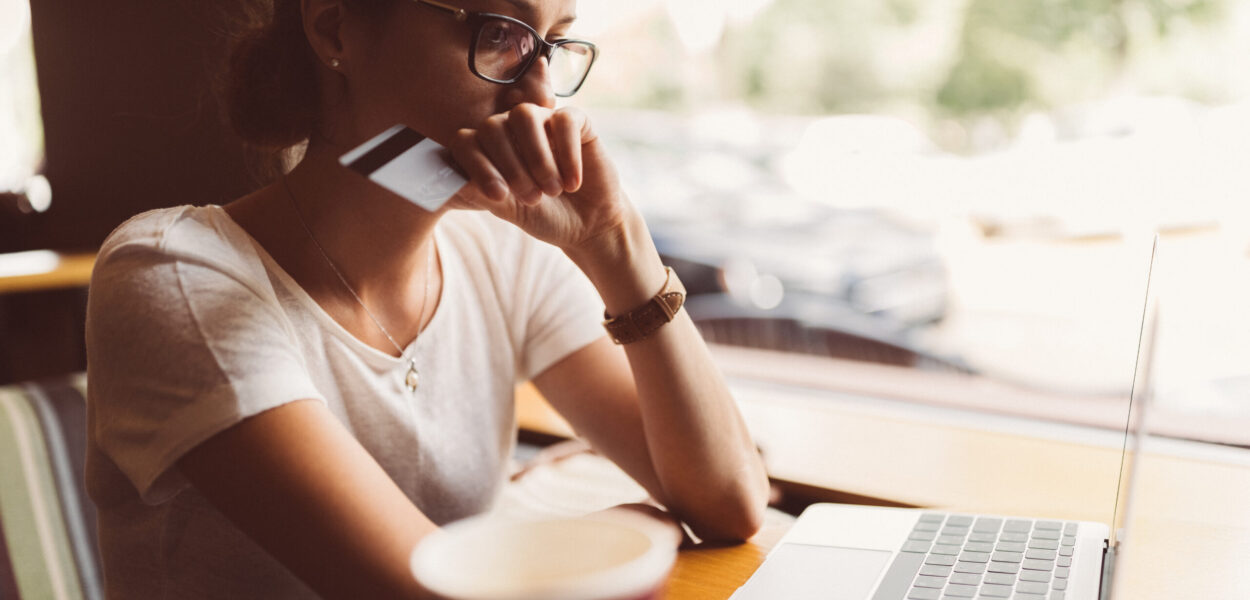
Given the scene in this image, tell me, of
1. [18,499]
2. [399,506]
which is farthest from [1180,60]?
[18,499]

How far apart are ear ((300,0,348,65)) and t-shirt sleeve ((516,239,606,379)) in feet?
1.09

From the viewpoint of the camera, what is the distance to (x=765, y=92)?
2.35 m

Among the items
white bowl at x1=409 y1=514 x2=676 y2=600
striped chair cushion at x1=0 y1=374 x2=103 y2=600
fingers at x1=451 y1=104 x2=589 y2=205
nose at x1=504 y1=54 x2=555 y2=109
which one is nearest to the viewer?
white bowl at x1=409 y1=514 x2=676 y2=600

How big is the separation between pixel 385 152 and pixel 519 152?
0.64ft

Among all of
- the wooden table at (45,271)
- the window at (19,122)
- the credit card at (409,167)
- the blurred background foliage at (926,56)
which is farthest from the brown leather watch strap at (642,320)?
the window at (19,122)

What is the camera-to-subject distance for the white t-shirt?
75 cm

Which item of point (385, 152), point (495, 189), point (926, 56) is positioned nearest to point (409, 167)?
point (385, 152)

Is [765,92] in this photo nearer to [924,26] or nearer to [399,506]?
[924,26]

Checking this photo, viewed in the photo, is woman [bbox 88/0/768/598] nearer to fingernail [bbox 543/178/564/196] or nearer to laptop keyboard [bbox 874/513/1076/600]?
fingernail [bbox 543/178/564/196]

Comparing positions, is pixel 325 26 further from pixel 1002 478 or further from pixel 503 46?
pixel 1002 478

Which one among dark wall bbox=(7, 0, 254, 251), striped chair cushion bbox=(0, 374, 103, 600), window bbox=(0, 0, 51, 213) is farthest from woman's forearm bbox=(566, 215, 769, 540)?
window bbox=(0, 0, 51, 213)

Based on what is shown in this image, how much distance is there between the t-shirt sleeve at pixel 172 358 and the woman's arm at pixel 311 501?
2cm

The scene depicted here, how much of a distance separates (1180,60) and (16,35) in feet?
10.7

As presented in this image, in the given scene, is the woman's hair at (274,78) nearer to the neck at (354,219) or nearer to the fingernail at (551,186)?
the neck at (354,219)
